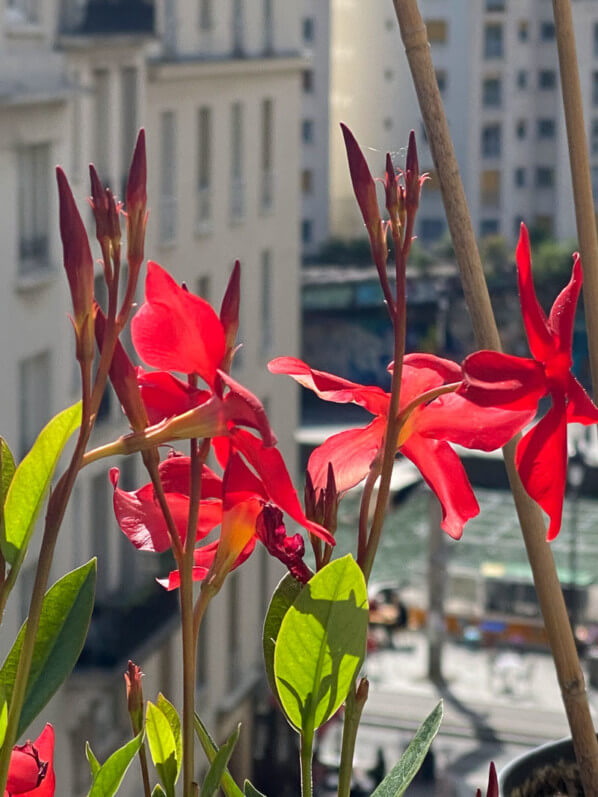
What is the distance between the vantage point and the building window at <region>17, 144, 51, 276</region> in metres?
4.65

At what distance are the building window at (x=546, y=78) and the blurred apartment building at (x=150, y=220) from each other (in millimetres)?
5431

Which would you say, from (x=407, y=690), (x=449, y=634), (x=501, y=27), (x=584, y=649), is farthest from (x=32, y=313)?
(x=501, y=27)

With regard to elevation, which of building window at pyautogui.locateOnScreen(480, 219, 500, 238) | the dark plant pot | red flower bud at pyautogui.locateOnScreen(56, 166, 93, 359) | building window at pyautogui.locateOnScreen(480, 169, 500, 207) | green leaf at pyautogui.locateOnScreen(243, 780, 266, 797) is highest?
red flower bud at pyautogui.locateOnScreen(56, 166, 93, 359)

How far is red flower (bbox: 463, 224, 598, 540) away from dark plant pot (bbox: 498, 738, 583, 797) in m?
0.12

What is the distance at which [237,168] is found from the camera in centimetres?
678

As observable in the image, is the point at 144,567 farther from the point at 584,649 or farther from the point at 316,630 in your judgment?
the point at 316,630

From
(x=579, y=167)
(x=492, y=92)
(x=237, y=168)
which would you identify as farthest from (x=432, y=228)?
(x=579, y=167)

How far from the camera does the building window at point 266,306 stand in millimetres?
7156

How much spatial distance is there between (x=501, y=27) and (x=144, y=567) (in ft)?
24.2

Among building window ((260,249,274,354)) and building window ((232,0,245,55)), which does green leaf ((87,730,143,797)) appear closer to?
building window ((232,0,245,55))

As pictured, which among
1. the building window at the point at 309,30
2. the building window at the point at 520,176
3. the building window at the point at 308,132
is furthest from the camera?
the building window at the point at 520,176

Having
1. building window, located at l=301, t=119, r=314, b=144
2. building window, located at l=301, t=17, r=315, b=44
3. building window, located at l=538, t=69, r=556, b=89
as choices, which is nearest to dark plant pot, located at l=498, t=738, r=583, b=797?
building window, located at l=301, t=17, r=315, b=44

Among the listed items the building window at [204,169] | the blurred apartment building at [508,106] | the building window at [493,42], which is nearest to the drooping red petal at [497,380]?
the building window at [204,169]

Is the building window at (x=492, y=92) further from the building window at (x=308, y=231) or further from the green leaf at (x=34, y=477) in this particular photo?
the green leaf at (x=34, y=477)
